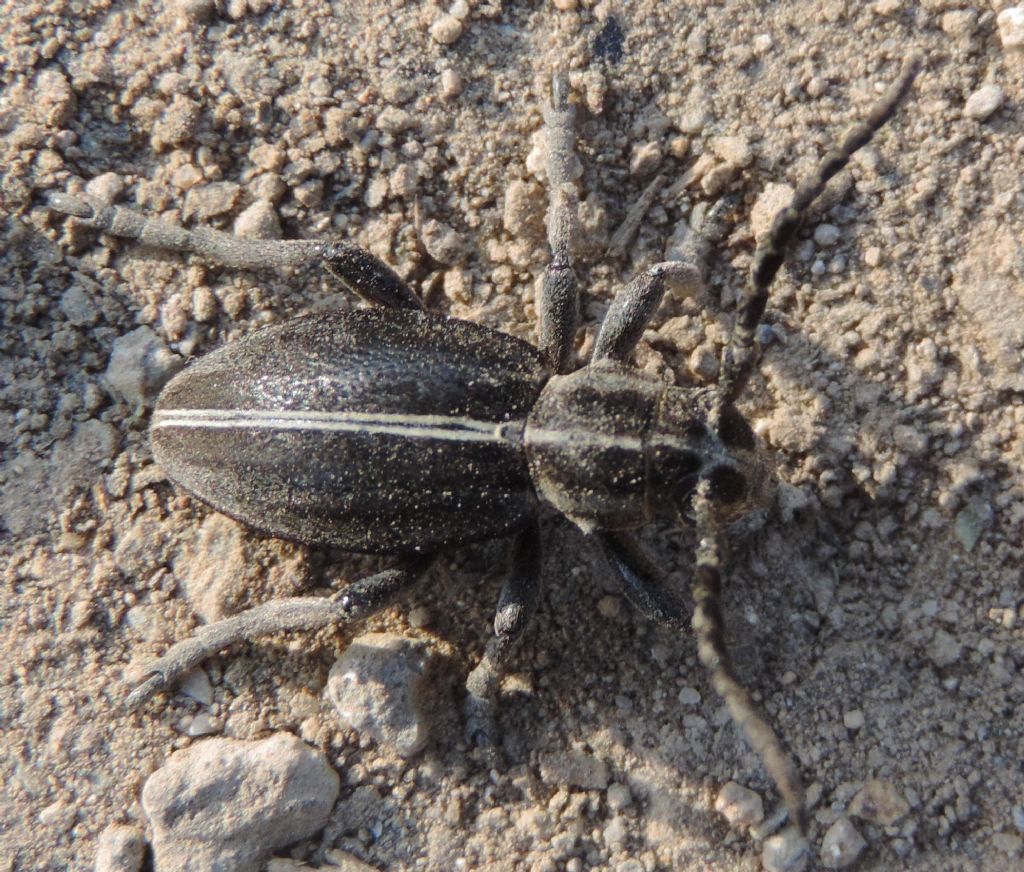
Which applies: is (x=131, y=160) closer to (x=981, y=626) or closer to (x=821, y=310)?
(x=821, y=310)

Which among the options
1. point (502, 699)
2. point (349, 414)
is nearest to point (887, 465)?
point (502, 699)

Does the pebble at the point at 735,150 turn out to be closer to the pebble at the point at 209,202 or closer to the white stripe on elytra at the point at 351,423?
the white stripe on elytra at the point at 351,423

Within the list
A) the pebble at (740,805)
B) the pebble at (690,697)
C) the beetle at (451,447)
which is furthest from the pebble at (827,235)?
the pebble at (740,805)

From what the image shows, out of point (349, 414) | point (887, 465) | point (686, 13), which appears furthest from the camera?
point (686, 13)

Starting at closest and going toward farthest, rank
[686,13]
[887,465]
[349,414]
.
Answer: [349,414] → [887,465] → [686,13]

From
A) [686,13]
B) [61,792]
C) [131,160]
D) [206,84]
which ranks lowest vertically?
[61,792]
